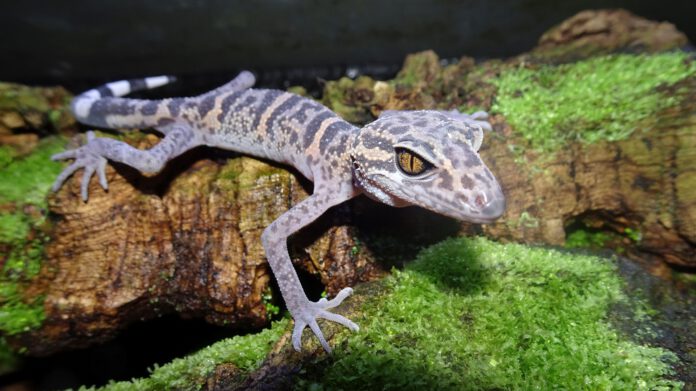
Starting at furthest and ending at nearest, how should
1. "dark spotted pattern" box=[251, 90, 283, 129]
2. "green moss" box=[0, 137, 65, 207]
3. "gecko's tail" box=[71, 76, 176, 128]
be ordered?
1. "gecko's tail" box=[71, 76, 176, 128]
2. "dark spotted pattern" box=[251, 90, 283, 129]
3. "green moss" box=[0, 137, 65, 207]

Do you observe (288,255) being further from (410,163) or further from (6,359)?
(6,359)

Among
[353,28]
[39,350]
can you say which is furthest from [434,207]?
[353,28]

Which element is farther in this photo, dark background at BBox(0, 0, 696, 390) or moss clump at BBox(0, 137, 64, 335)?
dark background at BBox(0, 0, 696, 390)

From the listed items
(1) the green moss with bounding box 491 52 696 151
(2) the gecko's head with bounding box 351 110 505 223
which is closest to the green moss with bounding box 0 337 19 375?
(2) the gecko's head with bounding box 351 110 505 223

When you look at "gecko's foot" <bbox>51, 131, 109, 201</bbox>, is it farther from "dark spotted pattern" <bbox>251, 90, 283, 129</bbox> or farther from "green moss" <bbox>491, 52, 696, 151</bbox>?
"green moss" <bbox>491, 52, 696, 151</bbox>

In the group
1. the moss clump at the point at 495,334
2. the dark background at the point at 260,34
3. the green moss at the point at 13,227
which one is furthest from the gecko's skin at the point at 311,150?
the dark background at the point at 260,34

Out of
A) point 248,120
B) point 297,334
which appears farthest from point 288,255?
point 248,120
